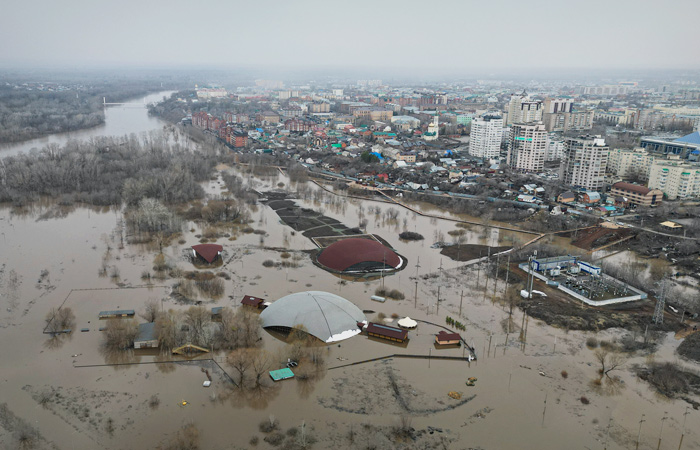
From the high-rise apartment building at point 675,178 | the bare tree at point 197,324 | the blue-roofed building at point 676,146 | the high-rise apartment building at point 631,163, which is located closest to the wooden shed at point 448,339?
the bare tree at point 197,324

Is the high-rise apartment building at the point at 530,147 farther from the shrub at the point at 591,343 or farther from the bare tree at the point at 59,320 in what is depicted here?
the bare tree at the point at 59,320

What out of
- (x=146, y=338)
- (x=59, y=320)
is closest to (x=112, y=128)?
(x=59, y=320)

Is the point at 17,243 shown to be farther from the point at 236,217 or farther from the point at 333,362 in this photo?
the point at 333,362

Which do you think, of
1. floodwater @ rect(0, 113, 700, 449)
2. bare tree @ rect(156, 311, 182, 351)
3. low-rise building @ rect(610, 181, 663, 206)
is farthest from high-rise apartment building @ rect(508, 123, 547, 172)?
bare tree @ rect(156, 311, 182, 351)

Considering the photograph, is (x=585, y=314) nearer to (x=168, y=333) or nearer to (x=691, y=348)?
(x=691, y=348)

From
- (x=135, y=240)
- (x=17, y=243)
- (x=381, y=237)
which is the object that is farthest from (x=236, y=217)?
(x=17, y=243)

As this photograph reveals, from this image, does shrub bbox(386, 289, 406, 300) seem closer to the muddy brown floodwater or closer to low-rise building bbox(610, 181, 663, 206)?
the muddy brown floodwater
